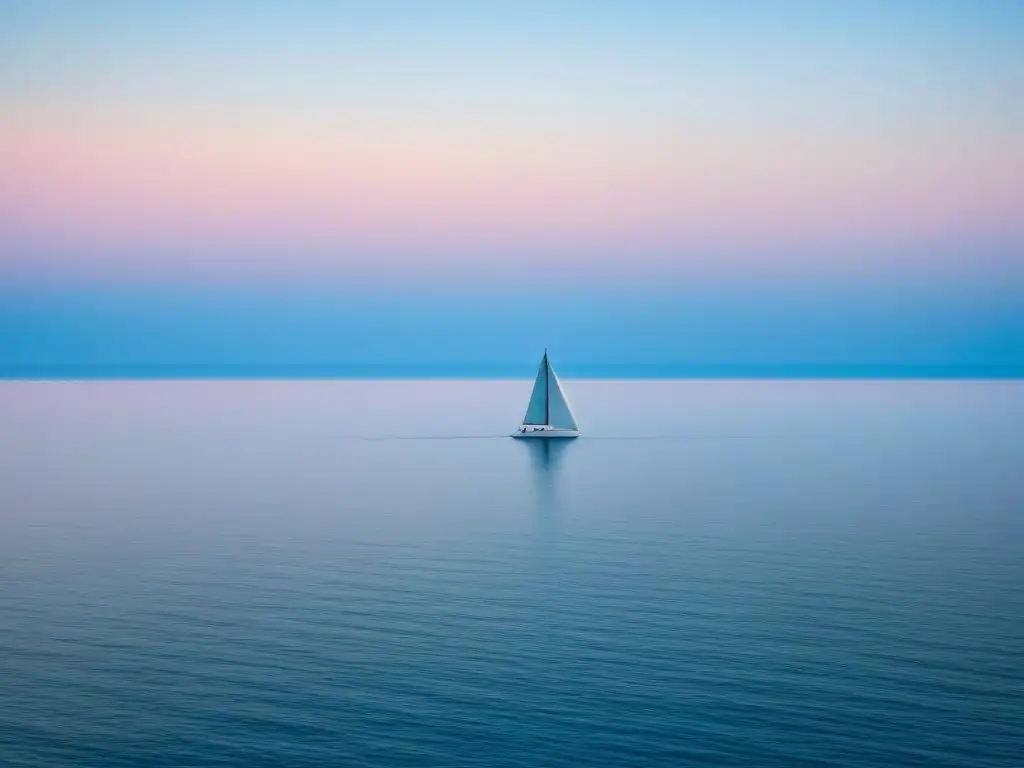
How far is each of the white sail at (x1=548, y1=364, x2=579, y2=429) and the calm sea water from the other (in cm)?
4285

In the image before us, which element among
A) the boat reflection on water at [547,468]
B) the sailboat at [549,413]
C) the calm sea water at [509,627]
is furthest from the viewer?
the sailboat at [549,413]

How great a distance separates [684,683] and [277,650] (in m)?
15.2

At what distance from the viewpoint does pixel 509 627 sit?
45344mm

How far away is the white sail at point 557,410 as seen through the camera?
142 metres

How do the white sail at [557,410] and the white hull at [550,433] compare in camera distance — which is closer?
the white hull at [550,433]

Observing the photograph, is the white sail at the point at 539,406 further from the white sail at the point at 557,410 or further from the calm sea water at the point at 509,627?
the calm sea water at the point at 509,627

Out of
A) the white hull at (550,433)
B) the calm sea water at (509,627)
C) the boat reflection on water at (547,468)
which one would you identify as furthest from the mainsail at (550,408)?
the calm sea water at (509,627)

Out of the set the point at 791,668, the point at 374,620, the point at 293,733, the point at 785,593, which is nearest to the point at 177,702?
the point at 293,733

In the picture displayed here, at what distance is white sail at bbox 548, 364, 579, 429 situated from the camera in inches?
5586

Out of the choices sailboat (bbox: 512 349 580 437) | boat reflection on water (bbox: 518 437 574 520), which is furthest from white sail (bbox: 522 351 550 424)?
boat reflection on water (bbox: 518 437 574 520)

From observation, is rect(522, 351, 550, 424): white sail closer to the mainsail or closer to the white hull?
the mainsail

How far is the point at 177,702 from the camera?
35562mm

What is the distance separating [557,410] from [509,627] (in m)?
97.9

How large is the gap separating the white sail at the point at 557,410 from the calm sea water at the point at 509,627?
42850mm
